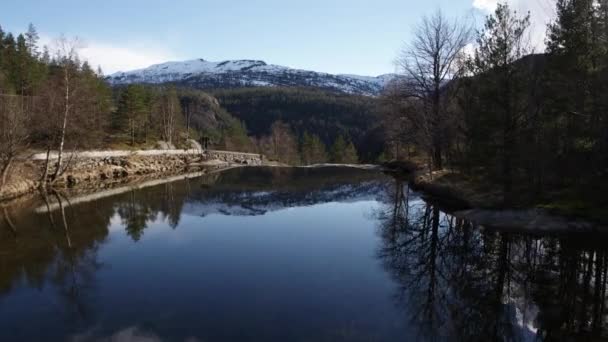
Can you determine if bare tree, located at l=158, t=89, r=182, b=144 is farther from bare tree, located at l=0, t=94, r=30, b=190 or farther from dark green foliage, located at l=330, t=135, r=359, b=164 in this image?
dark green foliage, located at l=330, t=135, r=359, b=164

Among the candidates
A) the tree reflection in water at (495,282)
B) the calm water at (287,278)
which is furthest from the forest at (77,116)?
the tree reflection in water at (495,282)

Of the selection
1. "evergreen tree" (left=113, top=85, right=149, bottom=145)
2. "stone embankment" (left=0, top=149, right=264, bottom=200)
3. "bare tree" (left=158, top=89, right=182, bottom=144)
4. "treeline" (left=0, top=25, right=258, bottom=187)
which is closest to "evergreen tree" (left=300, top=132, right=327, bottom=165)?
"treeline" (left=0, top=25, right=258, bottom=187)

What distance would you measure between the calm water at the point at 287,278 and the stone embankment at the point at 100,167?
874 cm

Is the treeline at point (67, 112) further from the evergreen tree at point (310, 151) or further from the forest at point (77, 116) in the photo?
the evergreen tree at point (310, 151)

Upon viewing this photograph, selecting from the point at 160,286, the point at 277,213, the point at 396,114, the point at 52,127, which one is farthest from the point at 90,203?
the point at 396,114

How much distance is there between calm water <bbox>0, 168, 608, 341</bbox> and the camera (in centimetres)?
1003

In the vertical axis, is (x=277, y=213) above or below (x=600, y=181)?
below

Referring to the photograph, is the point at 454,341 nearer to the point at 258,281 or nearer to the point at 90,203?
the point at 258,281

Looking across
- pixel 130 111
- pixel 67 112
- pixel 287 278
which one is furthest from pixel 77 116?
pixel 287 278

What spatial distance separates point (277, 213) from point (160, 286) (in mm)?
13964

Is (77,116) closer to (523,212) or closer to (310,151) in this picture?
(523,212)

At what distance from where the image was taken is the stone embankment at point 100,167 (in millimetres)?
32562

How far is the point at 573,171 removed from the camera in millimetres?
23703

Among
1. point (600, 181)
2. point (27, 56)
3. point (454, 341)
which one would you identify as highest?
point (27, 56)
